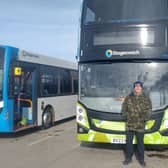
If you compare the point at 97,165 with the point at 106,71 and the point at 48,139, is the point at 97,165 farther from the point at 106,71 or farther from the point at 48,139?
the point at 48,139

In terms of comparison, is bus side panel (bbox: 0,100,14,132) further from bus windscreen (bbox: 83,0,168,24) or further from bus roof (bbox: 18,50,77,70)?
bus windscreen (bbox: 83,0,168,24)

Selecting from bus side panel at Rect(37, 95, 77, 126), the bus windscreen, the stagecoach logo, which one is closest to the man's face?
the stagecoach logo

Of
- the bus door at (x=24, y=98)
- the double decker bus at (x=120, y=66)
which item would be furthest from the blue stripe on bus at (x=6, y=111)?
the double decker bus at (x=120, y=66)

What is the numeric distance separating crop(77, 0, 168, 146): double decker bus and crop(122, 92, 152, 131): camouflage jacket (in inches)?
27.1

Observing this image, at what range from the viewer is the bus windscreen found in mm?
8961

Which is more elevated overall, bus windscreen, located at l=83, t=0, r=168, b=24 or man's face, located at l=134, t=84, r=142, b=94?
bus windscreen, located at l=83, t=0, r=168, b=24

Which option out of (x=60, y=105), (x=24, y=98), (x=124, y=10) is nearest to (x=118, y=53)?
(x=124, y=10)

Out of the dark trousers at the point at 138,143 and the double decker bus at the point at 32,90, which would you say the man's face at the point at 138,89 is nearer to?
the dark trousers at the point at 138,143

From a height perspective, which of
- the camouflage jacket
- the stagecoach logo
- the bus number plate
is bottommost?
the bus number plate

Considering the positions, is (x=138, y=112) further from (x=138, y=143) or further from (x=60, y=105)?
(x=60, y=105)

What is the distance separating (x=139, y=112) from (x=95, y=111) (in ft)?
4.92

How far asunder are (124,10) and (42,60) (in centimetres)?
523

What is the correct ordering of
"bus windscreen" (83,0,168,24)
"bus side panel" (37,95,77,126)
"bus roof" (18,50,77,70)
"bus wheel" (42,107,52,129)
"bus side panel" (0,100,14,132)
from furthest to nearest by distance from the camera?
1. "bus wheel" (42,107,52,129)
2. "bus side panel" (37,95,77,126)
3. "bus roof" (18,50,77,70)
4. "bus side panel" (0,100,14,132)
5. "bus windscreen" (83,0,168,24)

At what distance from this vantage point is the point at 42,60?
13586 mm
